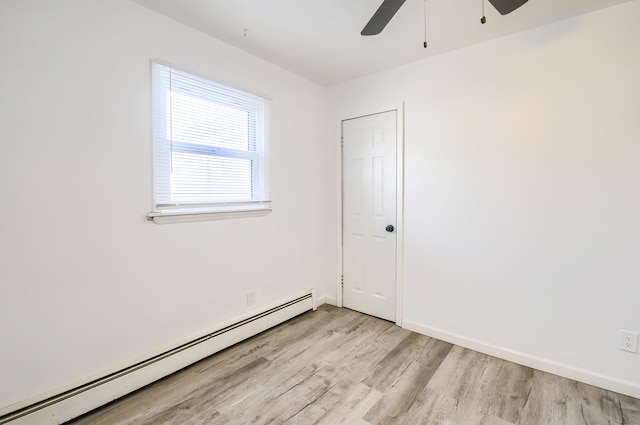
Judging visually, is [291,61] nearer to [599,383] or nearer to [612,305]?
[612,305]

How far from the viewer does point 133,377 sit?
1809 millimetres

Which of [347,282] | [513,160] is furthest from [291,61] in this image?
[347,282]

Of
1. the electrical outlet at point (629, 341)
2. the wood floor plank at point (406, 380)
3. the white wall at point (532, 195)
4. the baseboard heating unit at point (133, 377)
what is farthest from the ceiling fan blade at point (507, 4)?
the baseboard heating unit at point (133, 377)

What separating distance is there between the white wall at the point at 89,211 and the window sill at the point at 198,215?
0.16 ft

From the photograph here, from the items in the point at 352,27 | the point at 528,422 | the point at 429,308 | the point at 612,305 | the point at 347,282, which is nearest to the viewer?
the point at 528,422

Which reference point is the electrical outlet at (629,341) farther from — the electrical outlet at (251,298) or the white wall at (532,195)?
the electrical outlet at (251,298)

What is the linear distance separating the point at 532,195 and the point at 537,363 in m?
1.22

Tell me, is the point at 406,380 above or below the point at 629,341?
below

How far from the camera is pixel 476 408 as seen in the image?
67.6 inches

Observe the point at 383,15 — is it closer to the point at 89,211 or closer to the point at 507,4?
the point at 507,4

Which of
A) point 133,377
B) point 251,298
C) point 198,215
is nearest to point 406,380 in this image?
point 251,298

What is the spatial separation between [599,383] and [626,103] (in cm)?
181

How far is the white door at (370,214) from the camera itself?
283 centimetres

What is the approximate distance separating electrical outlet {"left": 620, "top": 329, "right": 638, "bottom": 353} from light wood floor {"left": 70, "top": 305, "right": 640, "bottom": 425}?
0.30 meters
